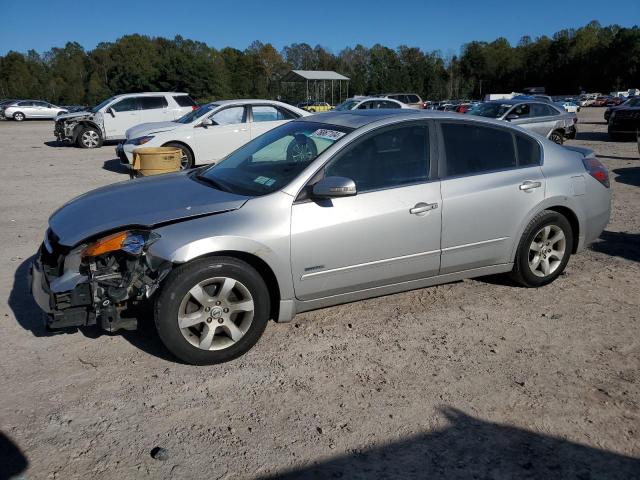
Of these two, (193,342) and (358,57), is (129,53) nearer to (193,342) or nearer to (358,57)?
(358,57)

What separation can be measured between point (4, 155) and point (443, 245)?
16918 millimetres

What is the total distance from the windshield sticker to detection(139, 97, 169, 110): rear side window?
15891 mm

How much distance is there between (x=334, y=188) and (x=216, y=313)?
1135mm

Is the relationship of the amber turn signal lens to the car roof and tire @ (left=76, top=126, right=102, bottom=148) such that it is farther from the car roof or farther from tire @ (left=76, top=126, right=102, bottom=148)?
tire @ (left=76, top=126, right=102, bottom=148)

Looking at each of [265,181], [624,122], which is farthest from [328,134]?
[624,122]

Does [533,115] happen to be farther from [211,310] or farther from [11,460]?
[11,460]

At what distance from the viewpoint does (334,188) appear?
3750mm

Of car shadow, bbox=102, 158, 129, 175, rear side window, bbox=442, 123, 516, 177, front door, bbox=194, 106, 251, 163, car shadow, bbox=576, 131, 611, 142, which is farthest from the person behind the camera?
car shadow, bbox=576, 131, 611, 142

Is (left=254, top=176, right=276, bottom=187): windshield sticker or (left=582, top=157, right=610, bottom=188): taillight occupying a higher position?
(left=254, top=176, right=276, bottom=187): windshield sticker

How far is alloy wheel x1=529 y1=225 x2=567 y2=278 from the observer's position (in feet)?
15.9

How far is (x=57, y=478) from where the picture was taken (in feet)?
8.65

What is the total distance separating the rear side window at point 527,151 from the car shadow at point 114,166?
10.3m

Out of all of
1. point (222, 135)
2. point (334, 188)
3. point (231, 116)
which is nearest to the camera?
point (334, 188)

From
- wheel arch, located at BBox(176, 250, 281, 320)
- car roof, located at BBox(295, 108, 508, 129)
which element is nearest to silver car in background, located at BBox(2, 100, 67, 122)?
car roof, located at BBox(295, 108, 508, 129)
